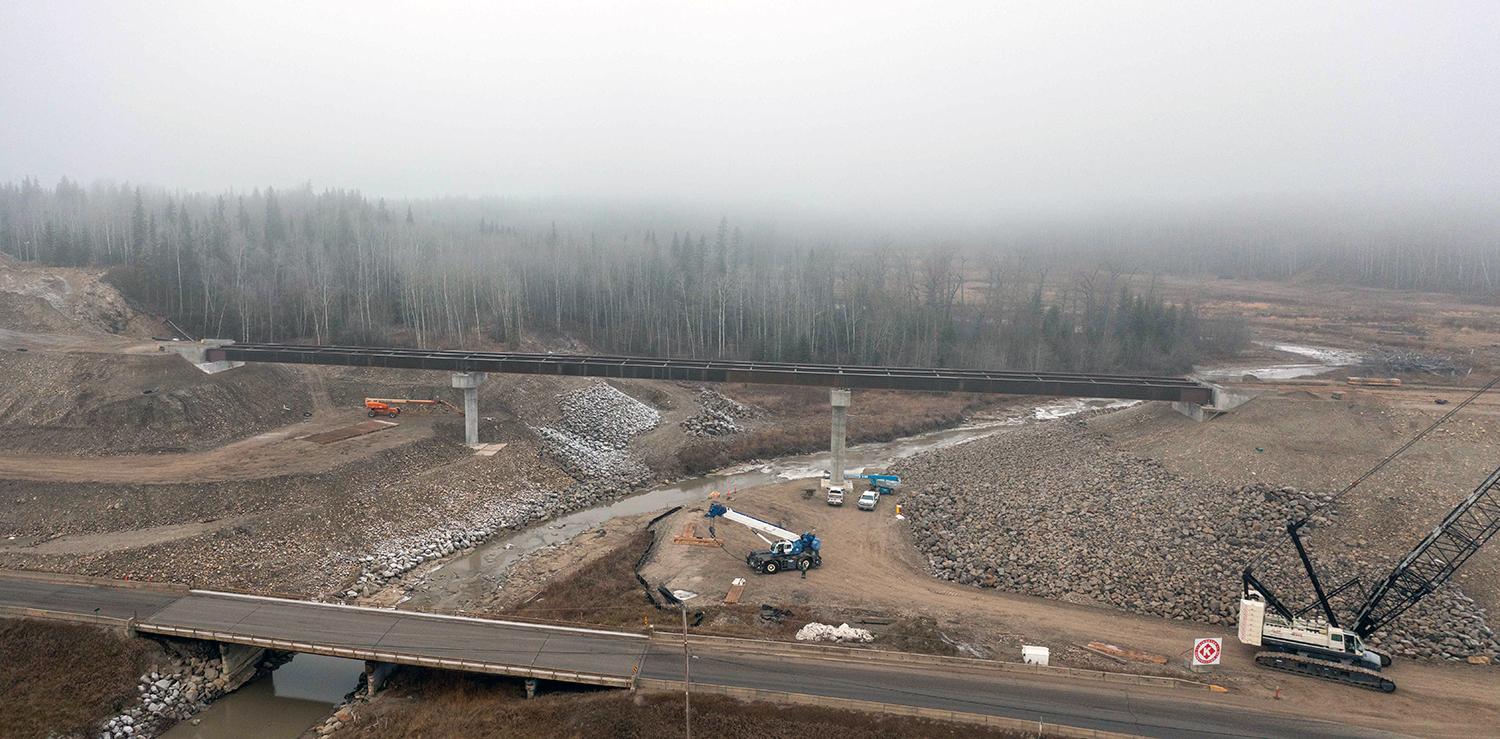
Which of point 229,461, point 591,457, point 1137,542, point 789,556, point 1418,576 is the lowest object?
point 591,457

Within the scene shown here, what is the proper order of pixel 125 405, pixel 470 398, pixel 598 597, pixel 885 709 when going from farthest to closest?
pixel 470 398 < pixel 125 405 < pixel 598 597 < pixel 885 709

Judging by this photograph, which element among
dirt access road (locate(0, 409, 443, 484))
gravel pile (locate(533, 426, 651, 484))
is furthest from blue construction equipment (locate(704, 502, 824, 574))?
dirt access road (locate(0, 409, 443, 484))

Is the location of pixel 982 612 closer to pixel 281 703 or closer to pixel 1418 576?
pixel 1418 576

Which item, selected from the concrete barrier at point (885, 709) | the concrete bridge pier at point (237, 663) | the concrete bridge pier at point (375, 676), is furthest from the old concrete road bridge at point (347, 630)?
the concrete barrier at point (885, 709)

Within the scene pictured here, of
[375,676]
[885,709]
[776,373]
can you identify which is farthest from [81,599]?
[776,373]

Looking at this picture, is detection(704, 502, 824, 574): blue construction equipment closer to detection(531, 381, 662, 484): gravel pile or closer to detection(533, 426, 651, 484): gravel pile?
detection(533, 426, 651, 484): gravel pile

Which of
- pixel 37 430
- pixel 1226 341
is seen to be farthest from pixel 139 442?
pixel 1226 341

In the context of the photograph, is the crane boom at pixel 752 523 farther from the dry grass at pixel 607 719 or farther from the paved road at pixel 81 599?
the paved road at pixel 81 599
